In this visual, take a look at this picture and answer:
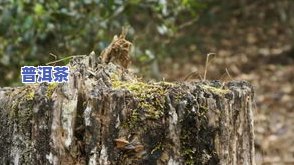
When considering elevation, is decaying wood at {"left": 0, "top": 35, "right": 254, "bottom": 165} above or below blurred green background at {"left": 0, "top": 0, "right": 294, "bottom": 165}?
below

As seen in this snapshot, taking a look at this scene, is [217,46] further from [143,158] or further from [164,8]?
[143,158]

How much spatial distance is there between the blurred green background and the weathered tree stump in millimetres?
348

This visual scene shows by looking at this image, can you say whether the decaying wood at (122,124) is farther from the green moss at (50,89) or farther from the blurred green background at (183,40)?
the blurred green background at (183,40)

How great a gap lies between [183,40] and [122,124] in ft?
23.5

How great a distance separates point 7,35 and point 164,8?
1025 millimetres

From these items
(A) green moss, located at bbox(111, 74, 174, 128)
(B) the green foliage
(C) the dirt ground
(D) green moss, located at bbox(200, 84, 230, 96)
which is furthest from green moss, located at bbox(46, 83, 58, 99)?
(C) the dirt ground

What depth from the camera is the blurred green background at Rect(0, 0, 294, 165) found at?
13.3 ft

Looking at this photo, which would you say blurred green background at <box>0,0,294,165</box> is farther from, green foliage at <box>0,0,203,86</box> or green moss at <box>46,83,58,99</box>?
green moss at <box>46,83,58,99</box>

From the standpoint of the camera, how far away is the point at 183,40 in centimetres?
907

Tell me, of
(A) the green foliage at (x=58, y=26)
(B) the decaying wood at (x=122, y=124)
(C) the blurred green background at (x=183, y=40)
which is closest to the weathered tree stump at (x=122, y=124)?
(B) the decaying wood at (x=122, y=124)

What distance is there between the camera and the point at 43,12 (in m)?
3.90

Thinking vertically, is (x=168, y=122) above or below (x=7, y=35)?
below

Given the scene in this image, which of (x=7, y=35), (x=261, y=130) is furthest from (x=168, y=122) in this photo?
(x=261, y=130)

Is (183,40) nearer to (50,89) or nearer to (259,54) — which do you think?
(259,54)
